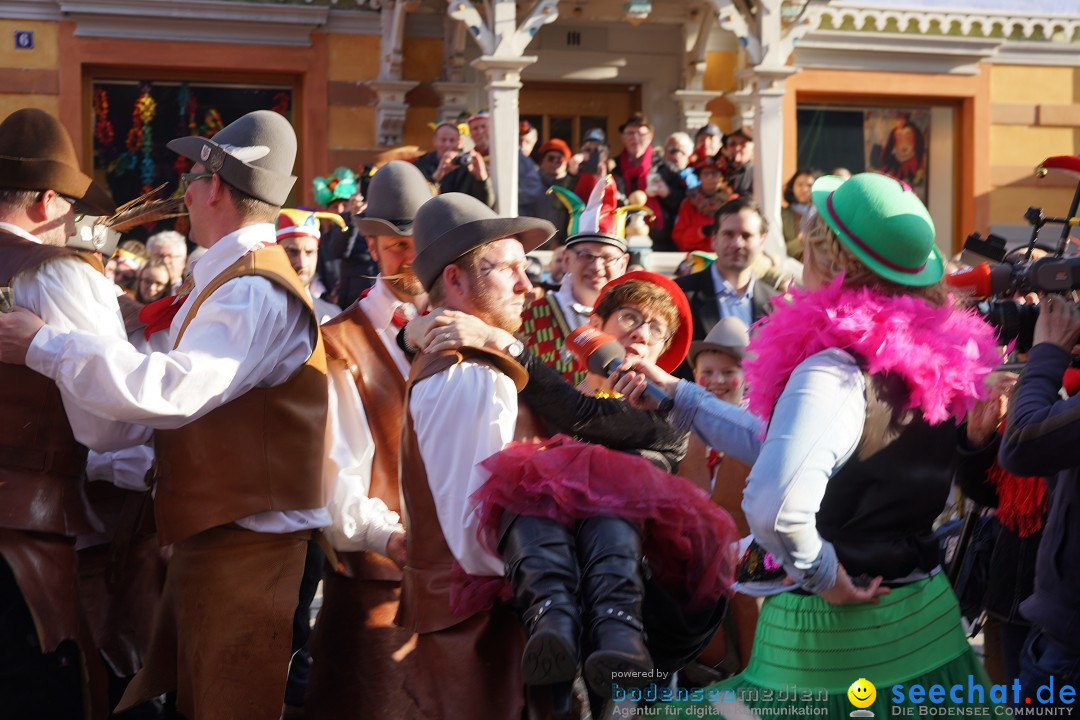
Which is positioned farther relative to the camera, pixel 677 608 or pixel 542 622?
pixel 677 608

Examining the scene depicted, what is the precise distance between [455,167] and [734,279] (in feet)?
10.8

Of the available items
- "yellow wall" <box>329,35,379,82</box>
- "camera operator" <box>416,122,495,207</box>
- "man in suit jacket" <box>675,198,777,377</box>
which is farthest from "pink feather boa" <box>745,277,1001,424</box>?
"yellow wall" <box>329,35,379,82</box>

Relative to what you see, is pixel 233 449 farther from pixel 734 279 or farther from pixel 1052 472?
pixel 734 279

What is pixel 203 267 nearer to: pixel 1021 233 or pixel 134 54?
pixel 134 54

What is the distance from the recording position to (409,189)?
442 cm

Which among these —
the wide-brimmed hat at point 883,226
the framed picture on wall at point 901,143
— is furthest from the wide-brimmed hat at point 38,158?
the framed picture on wall at point 901,143

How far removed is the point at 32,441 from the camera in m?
3.39

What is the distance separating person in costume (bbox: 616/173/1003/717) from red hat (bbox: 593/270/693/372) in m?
1.06

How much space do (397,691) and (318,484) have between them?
0.57 meters

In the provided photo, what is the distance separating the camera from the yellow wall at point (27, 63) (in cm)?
1106

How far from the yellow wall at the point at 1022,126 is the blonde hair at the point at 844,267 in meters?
11.3

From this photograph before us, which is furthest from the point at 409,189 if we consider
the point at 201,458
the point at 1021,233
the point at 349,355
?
the point at 1021,233

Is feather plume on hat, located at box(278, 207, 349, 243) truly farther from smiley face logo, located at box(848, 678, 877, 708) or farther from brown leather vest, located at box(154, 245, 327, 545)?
smiley face logo, located at box(848, 678, 877, 708)

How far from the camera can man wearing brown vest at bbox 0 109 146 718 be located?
11.0 ft
